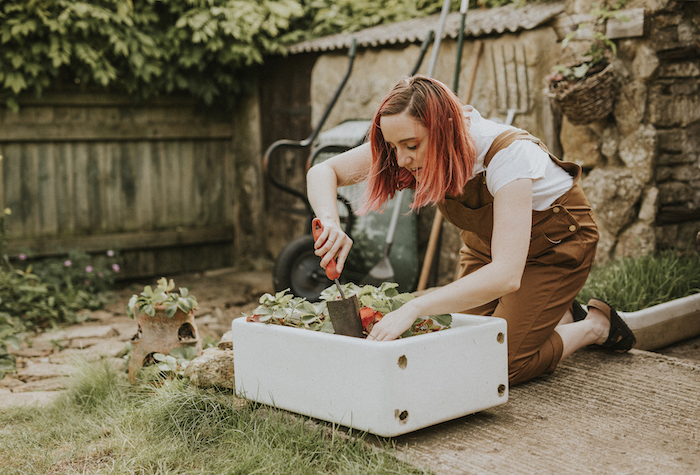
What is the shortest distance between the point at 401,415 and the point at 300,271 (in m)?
2.43

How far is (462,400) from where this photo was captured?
167cm

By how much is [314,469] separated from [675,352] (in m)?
1.84

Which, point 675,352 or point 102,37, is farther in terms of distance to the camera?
point 102,37

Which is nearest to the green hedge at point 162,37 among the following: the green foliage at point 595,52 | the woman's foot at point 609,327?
the green foliage at point 595,52

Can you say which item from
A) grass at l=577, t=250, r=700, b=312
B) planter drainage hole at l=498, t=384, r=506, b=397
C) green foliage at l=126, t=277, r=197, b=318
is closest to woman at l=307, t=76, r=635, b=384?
planter drainage hole at l=498, t=384, r=506, b=397

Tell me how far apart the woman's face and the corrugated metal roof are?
213cm

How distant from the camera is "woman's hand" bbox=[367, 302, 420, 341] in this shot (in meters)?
1.56

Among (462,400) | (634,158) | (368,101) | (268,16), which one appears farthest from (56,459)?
(268,16)

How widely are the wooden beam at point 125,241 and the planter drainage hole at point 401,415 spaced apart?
3.87 meters

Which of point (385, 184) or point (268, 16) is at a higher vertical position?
point (268, 16)

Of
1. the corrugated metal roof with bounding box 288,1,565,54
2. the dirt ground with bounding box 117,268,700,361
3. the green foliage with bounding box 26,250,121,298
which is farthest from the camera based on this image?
the green foliage with bounding box 26,250,121,298

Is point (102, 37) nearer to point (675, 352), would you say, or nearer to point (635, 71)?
point (635, 71)

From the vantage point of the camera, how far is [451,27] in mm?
4023

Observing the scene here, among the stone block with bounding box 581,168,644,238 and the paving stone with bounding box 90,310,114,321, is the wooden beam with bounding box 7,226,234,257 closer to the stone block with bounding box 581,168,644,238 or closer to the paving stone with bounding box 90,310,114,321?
the paving stone with bounding box 90,310,114,321
